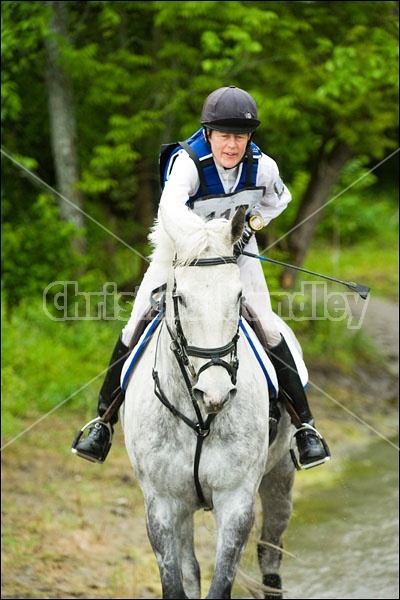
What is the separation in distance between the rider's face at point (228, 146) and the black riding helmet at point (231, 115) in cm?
5

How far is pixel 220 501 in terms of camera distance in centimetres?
509

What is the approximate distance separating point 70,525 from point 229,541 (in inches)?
176

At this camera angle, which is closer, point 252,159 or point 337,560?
point 252,159

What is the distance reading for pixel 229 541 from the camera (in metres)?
4.98

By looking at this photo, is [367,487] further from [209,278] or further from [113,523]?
[209,278]

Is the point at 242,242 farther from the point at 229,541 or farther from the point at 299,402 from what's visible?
the point at 229,541

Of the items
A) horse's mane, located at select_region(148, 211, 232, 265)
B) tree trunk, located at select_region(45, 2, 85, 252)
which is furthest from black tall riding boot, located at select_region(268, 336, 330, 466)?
tree trunk, located at select_region(45, 2, 85, 252)

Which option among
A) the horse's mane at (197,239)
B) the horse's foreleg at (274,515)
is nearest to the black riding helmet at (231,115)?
the horse's mane at (197,239)

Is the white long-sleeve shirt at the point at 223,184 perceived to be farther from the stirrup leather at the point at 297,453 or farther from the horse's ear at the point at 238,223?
the stirrup leather at the point at 297,453

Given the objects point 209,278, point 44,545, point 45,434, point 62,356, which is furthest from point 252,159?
point 62,356

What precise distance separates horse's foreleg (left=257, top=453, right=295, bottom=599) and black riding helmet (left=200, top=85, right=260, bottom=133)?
280 cm

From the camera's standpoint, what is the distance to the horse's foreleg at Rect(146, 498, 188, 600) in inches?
200

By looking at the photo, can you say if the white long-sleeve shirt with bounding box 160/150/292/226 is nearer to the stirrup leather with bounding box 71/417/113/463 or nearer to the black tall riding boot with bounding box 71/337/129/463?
the black tall riding boot with bounding box 71/337/129/463

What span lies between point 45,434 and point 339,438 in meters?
4.46
